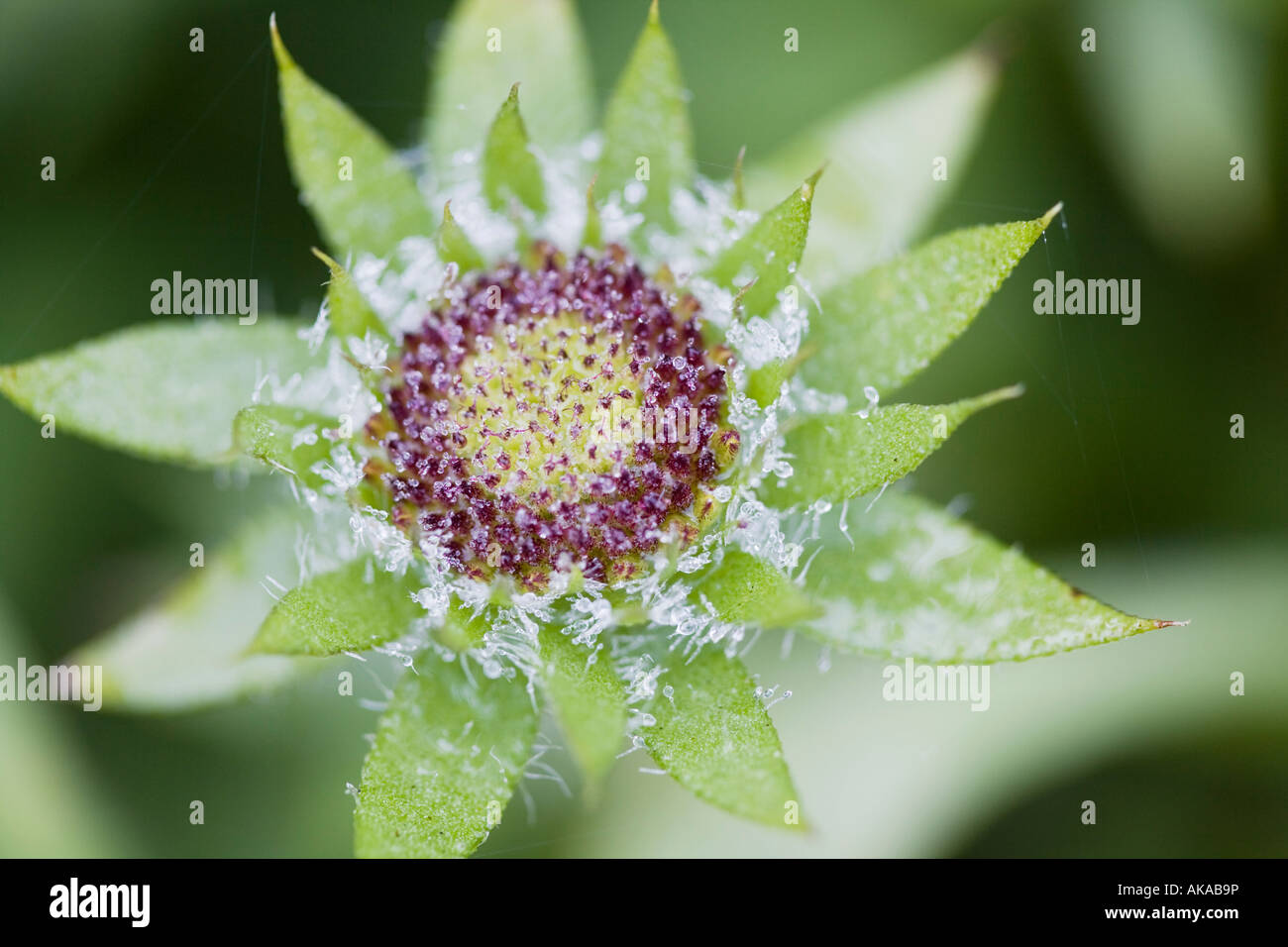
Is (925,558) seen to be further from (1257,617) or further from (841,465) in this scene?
(1257,617)

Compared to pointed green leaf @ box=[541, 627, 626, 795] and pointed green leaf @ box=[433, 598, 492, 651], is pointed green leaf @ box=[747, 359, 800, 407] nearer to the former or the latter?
pointed green leaf @ box=[541, 627, 626, 795]

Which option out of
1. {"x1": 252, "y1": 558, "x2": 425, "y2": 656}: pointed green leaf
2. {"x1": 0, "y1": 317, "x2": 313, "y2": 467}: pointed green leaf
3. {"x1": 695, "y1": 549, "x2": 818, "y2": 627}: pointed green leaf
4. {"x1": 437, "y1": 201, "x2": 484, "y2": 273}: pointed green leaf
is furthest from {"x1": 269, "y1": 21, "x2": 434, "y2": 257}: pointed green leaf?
{"x1": 695, "y1": 549, "x2": 818, "y2": 627}: pointed green leaf

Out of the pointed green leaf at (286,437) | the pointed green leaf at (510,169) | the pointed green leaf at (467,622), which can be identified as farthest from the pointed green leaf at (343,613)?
the pointed green leaf at (510,169)

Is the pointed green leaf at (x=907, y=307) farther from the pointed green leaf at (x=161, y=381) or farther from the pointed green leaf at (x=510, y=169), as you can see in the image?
the pointed green leaf at (x=161, y=381)

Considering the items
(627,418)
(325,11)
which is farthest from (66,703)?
(325,11)

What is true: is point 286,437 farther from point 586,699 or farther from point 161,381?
point 586,699

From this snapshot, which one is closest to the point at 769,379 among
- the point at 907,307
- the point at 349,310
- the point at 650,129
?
the point at 907,307

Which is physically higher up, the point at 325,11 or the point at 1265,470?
the point at 325,11

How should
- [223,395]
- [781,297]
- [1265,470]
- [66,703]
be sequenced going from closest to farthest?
[781,297]
[223,395]
[66,703]
[1265,470]
